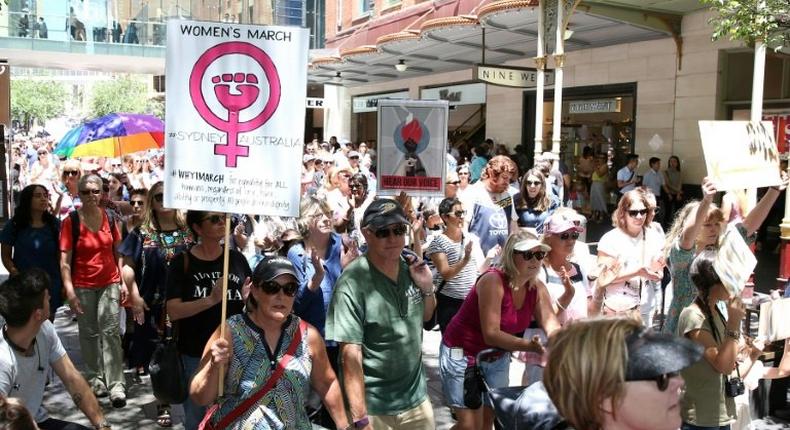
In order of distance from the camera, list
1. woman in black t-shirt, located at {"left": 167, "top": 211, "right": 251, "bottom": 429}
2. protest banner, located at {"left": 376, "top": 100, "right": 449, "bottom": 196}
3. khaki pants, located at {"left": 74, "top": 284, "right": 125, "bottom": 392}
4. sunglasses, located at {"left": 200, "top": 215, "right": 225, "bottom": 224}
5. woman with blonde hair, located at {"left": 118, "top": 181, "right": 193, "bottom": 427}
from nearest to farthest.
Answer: woman in black t-shirt, located at {"left": 167, "top": 211, "right": 251, "bottom": 429} < sunglasses, located at {"left": 200, "top": 215, "right": 225, "bottom": 224} < woman with blonde hair, located at {"left": 118, "top": 181, "right": 193, "bottom": 427} < khaki pants, located at {"left": 74, "top": 284, "right": 125, "bottom": 392} < protest banner, located at {"left": 376, "top": 100, "right": 449, "bottom": 196}

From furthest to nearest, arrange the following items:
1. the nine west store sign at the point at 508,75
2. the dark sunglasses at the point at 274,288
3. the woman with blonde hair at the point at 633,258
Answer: the nine west store sign at the point at 508,75 → the woman with blonde hair at the point at 633,258 → the dark sunglasses at the point at 274,288

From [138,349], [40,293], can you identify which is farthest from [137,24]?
[40,293]

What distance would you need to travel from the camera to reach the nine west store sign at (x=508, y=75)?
492 inches

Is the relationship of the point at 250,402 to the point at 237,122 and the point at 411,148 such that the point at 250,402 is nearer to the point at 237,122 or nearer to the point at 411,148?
the point at 237,122

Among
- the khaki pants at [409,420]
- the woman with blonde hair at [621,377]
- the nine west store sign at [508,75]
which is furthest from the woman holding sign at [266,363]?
the nine west store sign at [508,75]

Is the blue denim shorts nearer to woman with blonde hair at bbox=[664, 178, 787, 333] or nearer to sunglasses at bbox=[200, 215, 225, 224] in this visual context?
woman with blonde hair at bbox=[664, 178, 787, 333]

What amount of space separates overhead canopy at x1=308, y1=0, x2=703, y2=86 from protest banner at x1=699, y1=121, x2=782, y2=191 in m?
8.62

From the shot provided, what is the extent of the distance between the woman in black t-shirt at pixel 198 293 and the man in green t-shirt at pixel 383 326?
0.80m

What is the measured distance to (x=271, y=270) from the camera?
327 centimetres

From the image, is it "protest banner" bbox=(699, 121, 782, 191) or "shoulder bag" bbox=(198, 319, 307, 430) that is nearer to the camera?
"shoulder bag" bbox=(198, 319, 307, 430)

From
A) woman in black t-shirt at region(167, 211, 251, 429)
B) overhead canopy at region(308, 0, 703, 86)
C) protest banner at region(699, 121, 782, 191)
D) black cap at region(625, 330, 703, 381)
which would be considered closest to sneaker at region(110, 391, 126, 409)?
woman in black t-shirt at region(167, 211, 251, 429)

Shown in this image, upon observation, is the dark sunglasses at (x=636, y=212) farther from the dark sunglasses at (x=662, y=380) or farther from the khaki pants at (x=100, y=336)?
the khaki pants at (x=100, y=336)

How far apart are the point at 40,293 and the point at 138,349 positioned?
276 centimetres

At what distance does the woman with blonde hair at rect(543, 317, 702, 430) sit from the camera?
195 cm
